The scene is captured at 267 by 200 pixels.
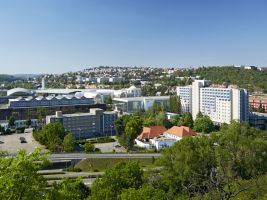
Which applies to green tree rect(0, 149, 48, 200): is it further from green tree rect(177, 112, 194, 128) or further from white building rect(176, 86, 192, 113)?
white building rect(176, 86, 192, 113)

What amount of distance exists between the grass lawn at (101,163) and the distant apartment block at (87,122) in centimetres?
949

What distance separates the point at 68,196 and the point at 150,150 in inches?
721

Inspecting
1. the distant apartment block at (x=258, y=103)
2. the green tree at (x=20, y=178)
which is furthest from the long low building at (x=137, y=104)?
the green tree at (x=20, y=178)

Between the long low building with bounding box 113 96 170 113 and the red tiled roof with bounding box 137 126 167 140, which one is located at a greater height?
the long low building with bounding box 113 96 170 113

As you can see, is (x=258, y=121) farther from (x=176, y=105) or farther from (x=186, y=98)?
(x=176, y=105)

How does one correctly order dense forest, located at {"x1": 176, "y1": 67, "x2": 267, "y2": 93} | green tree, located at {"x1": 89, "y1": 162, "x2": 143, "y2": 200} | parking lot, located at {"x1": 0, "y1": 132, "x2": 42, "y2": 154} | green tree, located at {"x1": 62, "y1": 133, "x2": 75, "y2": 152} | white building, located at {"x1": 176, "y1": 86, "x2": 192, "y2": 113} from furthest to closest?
dense forest, located at {"x1": 176, "y1": 67, "x2": 267, "y2": 93} → white building, located at {"x1": 176, "y1": 86, "x2": 192, "y2": 113} → parking lot, located at {"x1": 0, "y1": 132, "x2": 42, "y2": 154} → green tree, located at {"x1": 62, "y1": 133, "x2": 75, "y2": 152} → green tree, located at {"x1": 89, "y1": 162, "x2": 143, "y2": 200}

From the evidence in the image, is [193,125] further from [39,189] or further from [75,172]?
[39,189]

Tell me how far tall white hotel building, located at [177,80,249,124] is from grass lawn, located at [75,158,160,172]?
13.9 meters

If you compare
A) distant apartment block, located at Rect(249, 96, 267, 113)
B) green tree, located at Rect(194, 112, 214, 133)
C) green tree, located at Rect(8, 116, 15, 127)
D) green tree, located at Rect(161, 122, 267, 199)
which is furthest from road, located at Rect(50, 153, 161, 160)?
distant apartment block, located at Rect(249, 96, 267, 113)

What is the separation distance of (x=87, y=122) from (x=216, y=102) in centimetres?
1264

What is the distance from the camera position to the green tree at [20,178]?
4699 millimetres

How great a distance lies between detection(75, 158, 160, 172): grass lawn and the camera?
19.4 metres

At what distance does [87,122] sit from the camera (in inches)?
1184

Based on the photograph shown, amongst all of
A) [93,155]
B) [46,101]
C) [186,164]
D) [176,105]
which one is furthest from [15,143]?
[176,105]
